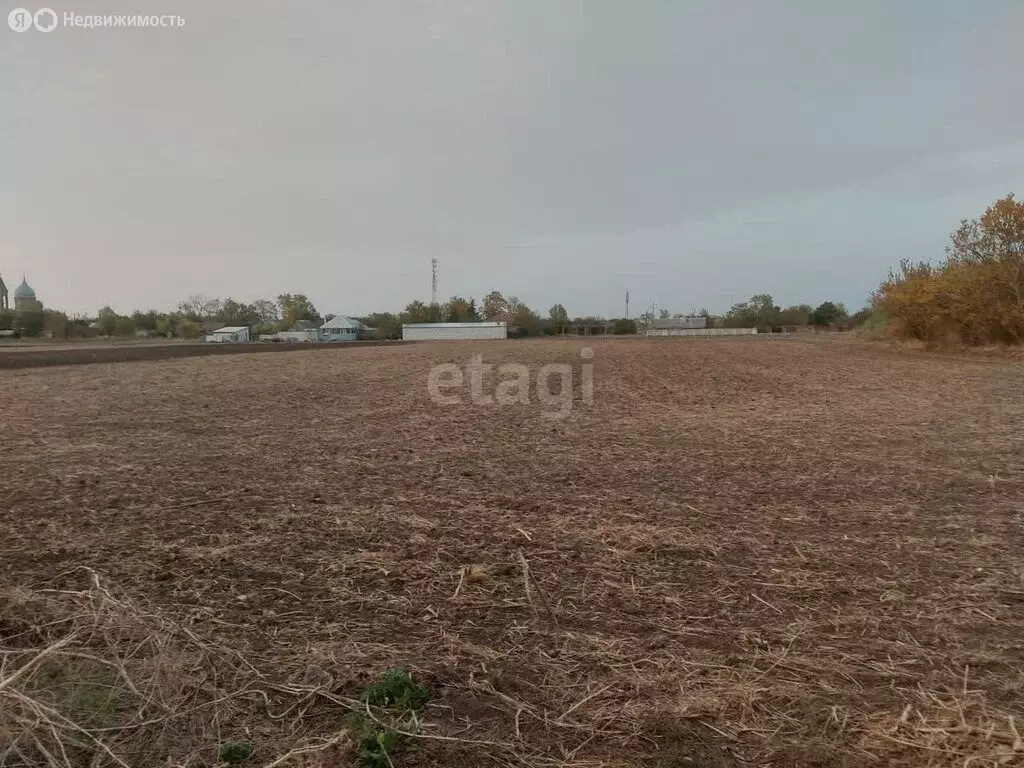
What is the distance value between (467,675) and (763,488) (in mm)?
4623

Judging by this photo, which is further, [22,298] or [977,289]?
[22,298]

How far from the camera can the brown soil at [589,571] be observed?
2.61 metres

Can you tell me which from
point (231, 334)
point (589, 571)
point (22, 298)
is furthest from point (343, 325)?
point (589, 571)

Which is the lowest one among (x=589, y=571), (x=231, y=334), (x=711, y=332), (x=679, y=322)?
(x=589, y=571)

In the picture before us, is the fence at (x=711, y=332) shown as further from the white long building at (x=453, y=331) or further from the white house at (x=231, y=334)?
the white house at (x=231, y=334)

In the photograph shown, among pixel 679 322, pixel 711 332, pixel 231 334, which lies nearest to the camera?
pixel 231 334

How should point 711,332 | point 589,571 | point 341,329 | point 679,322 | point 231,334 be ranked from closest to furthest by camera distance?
point 589,571 < point 231,334 < point 711,332 < point 341,329 < point 679,322

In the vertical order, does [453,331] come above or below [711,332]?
above

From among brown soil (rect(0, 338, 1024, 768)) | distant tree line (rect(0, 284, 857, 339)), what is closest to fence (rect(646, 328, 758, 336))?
distant tree line (rect(0, 284, 857, 339))

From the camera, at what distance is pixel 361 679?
286cm

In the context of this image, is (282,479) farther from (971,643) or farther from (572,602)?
(971,643)

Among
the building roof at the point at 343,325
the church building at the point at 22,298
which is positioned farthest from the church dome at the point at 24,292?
the building roof at the point at 343,325

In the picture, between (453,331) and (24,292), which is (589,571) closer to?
(453,331)

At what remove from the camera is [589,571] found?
4.24 m
